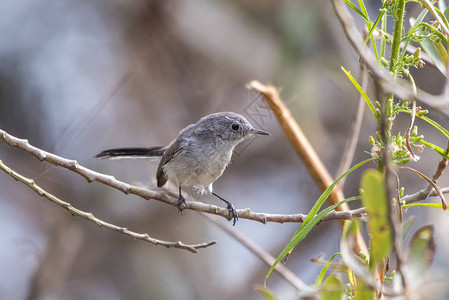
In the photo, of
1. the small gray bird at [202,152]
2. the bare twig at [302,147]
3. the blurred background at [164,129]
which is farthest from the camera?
the blurred background at [164,129]

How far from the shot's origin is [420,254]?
766 millimetres

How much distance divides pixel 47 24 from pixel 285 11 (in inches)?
80.0

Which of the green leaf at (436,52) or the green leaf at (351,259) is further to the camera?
the green leaf at (436,52)

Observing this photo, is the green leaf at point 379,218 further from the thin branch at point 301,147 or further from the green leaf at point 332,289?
the thin branch at point 301,147

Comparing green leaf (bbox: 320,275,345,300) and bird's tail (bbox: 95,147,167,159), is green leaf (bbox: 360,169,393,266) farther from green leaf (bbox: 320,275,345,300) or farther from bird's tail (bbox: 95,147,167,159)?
bird's tail (bbox: 95,147,167,159)

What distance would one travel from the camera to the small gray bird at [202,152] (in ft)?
9.12

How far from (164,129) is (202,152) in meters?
1.51

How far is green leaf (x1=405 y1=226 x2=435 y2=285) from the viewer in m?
0.72

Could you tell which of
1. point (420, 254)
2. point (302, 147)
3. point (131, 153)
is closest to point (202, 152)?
point (131, 153)

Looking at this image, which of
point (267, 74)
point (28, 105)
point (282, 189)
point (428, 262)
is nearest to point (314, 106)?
point (267, 74)

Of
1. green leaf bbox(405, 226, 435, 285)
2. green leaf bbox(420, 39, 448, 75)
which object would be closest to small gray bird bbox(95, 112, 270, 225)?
green leaf bbox(420, 39, 448, 75)

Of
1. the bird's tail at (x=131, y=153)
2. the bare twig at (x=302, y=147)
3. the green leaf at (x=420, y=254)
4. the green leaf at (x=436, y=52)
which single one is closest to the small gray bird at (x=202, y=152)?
the bird's tail at (x=131, y=153)

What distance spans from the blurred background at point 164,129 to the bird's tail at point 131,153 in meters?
0.92

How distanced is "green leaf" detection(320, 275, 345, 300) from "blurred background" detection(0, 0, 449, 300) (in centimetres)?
310
